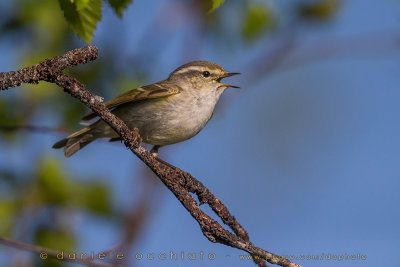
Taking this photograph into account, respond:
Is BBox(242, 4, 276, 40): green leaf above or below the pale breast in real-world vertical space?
above

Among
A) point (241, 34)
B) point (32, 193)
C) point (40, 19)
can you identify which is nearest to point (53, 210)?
point (32, 193)

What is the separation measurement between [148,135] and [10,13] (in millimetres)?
1688

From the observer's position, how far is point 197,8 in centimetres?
505

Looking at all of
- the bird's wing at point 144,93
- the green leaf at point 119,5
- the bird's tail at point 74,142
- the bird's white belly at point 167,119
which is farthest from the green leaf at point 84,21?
the bird's tail at point 74,142

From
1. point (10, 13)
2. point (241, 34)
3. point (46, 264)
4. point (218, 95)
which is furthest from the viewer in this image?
point (218, 95)

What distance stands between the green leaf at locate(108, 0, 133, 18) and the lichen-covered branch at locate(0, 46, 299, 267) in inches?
29.2

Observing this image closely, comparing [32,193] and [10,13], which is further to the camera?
[10,13]

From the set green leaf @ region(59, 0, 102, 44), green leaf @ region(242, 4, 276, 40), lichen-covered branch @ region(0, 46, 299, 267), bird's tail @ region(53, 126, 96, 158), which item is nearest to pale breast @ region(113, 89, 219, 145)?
bird's tail @ region(53, 126, 96, 158)

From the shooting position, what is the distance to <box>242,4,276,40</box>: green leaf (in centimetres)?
410

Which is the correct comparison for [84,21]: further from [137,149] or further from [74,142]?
[74,142]

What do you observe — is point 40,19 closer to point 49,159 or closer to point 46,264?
point 49,159

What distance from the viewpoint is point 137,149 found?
8.41 ft

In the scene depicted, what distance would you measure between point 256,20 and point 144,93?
116 cm

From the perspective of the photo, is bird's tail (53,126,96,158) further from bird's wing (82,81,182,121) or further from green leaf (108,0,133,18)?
green leaf (108,0,133,18)
